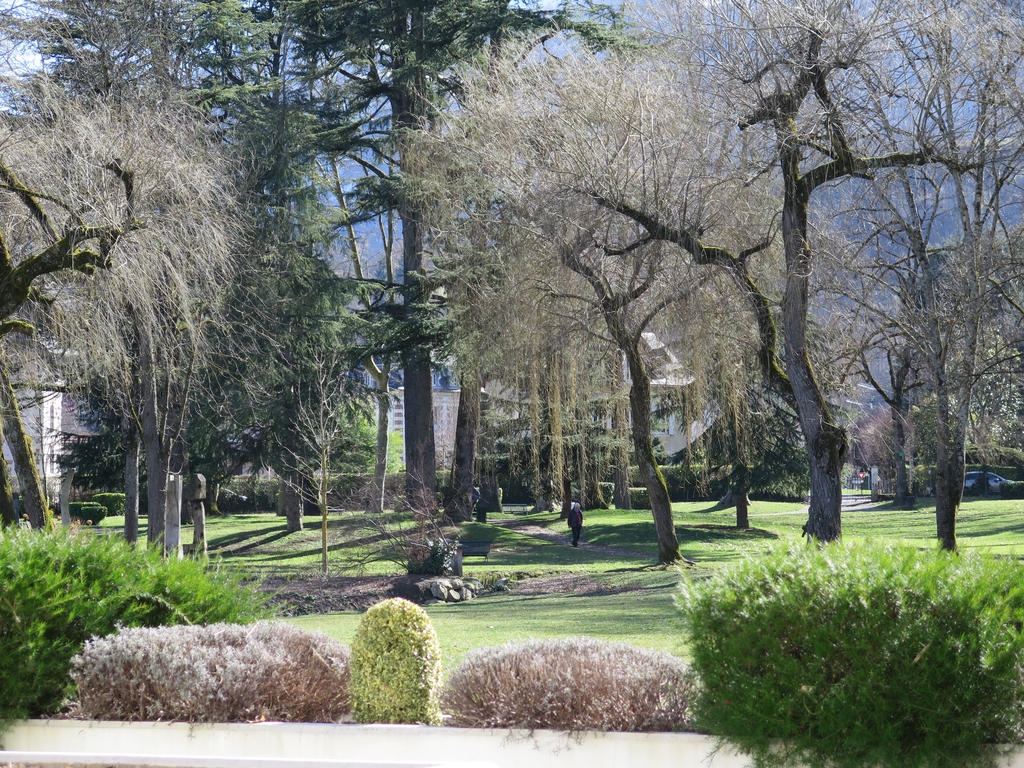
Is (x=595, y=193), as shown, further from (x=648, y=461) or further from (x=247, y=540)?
(x=247, y=540)

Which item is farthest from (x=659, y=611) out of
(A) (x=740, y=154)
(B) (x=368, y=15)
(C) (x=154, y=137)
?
(B) (x=368, y=15)

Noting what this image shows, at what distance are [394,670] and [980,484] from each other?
167 ft

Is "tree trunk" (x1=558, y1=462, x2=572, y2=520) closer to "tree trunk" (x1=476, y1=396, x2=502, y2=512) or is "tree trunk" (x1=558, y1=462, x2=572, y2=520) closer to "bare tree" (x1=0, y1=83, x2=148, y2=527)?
"tree trunk" (x1=476, y1=396, x2=502, y2=512)

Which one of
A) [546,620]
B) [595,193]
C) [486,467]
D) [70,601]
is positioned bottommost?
[546,620]

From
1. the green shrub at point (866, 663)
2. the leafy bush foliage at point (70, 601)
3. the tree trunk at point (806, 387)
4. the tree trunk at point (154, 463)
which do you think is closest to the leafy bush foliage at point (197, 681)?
the leafy bush foliage at point (70, 601)

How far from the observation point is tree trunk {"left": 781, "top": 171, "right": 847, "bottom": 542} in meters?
14.4

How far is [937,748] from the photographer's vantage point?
448 centimetres

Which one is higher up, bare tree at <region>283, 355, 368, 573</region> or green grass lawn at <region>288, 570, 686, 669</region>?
bare tree at <region>283, 355, 368, 573</region>

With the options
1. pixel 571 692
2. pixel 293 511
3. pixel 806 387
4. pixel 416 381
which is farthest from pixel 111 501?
pixel 571 692

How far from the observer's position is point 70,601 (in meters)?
6.08

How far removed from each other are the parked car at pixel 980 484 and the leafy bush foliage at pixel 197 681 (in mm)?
49997

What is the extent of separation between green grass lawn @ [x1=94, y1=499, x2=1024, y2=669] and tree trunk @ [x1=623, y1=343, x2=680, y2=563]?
60 centimetres

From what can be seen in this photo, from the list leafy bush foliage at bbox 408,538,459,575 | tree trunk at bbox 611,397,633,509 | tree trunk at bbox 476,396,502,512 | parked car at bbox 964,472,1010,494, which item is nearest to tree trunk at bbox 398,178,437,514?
tree trunk at bbox 476,396,502,512

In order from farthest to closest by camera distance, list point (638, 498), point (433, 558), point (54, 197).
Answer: point (638, 498) → point (433, 558) → point (54, 197)
